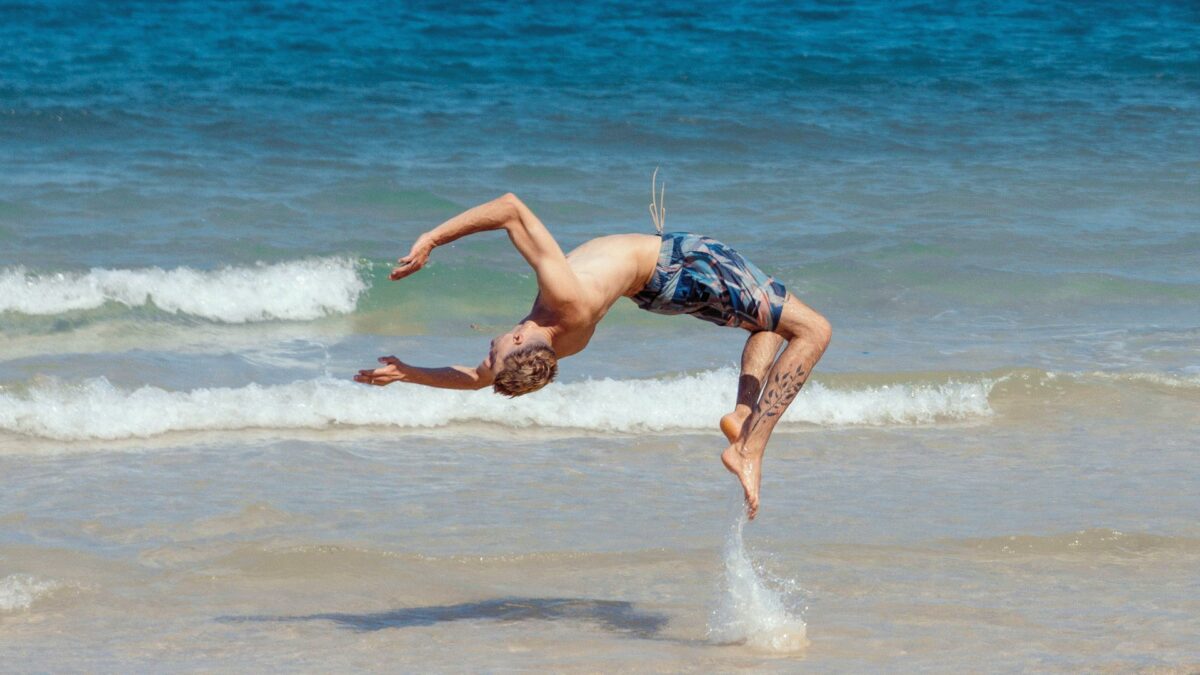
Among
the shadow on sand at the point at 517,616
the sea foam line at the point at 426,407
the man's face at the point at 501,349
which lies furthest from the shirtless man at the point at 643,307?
the sea foam line at the point at 426,407

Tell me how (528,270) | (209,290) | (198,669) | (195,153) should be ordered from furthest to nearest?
1. (195,153)
2. (528,270)
3. (209,290)
4. (198,669)

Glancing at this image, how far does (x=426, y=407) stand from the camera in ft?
31.2

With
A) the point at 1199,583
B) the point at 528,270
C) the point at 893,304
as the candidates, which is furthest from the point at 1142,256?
the point at 1199,583

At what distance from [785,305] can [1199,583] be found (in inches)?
92.0

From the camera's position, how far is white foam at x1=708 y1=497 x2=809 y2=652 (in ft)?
19.2

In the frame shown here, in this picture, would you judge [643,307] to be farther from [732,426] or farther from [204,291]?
[204,291]

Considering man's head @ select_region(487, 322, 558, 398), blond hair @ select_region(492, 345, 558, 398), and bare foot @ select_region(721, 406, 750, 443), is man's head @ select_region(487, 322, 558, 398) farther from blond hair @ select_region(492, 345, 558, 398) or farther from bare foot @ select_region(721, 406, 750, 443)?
bare foot @ select_region(721, 406, 750, 443)

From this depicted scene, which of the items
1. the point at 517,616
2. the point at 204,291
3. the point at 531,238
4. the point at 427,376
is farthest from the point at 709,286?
the point at 204,291

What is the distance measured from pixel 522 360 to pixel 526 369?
5cm

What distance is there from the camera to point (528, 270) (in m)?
13.7

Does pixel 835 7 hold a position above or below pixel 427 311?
above

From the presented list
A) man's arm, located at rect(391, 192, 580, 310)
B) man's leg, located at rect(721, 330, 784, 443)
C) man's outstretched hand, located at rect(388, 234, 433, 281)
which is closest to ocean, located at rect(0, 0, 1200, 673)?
man's leg, located at rect(721, 330, 784, 443)

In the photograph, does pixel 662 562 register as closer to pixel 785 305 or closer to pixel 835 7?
pixel 785 305

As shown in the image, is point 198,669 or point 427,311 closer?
point 198,669
